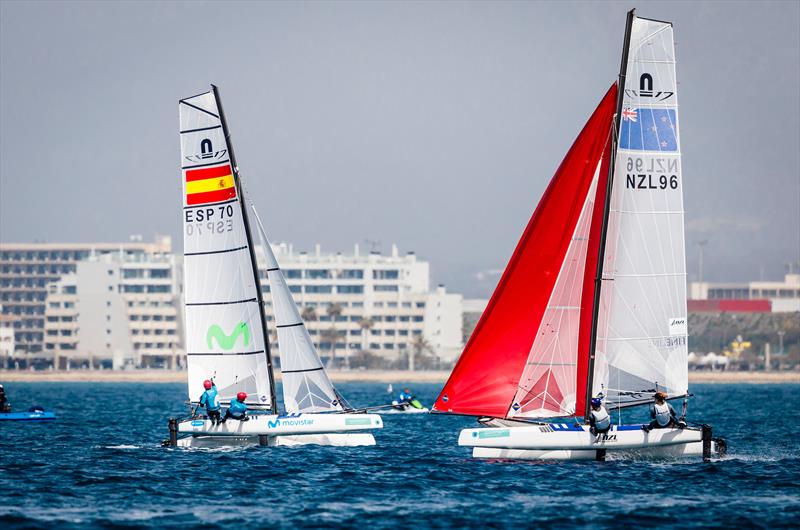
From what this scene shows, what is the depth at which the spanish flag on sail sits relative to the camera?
42062 mm

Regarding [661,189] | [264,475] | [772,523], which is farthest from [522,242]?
[772,523]

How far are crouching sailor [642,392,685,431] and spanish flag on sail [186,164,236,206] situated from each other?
14347 millimetres

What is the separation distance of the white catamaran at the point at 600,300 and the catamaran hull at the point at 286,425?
4.18 meters

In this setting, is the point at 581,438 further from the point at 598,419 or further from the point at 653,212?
the point at 653,212

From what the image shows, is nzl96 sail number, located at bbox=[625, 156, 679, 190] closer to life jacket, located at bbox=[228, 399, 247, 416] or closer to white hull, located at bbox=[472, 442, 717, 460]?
white hull, located at bbox=[472, 442, 717, 460]

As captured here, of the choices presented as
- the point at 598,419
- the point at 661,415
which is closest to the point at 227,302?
the point at 598,419

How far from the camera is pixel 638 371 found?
36844 mm

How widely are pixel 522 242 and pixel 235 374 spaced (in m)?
10.4

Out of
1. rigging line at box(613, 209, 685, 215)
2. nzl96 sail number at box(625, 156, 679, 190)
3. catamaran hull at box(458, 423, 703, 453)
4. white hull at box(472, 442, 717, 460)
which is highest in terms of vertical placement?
nzl96 sail number at box(625, 156, 679, 190)

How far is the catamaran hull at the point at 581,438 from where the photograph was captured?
3559 cm

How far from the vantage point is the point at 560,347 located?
3728 centimetres

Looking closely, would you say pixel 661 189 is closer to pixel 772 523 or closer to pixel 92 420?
pixel 772 523

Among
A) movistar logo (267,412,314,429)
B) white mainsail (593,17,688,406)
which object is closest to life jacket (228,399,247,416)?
movistar logo (267,412,314,429)

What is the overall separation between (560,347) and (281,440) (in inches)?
364
